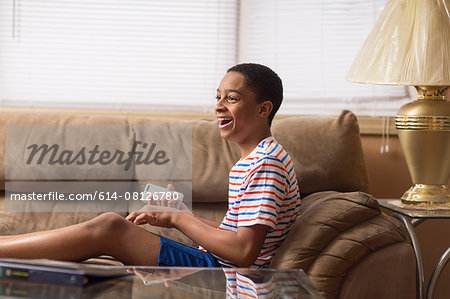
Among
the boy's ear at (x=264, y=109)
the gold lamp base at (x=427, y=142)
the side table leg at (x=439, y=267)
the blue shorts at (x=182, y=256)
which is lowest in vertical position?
the side table leg at (x=439, y=267)

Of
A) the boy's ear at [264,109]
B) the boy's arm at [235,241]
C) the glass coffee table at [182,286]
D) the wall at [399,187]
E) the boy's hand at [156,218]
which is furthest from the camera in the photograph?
the wall at [399,187]

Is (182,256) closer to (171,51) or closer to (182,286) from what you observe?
(182,286)

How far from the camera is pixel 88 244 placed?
159cm

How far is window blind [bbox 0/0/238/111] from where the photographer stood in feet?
9.07

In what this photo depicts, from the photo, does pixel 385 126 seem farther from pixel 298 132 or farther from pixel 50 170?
pixel 50 170

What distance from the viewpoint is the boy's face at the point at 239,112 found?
1738 mm

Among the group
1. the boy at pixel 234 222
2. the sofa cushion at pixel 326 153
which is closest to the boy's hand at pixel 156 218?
the boy at pixel 234 222

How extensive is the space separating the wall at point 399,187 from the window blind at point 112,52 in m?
0.82

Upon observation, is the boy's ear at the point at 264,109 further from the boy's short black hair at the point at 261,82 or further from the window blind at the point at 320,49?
the window blind at the point at 320,49

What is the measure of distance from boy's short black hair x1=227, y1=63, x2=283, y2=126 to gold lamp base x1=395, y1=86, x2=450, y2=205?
60 centimetres

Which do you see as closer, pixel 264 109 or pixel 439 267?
pixel 264 109

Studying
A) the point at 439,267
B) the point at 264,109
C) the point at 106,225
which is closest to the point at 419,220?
the point at 439,267

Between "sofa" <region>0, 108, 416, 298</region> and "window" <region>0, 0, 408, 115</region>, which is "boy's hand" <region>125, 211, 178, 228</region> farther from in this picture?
"window" <region>0, 0, 408, 115</region>

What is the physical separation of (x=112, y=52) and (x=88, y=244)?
140cm
